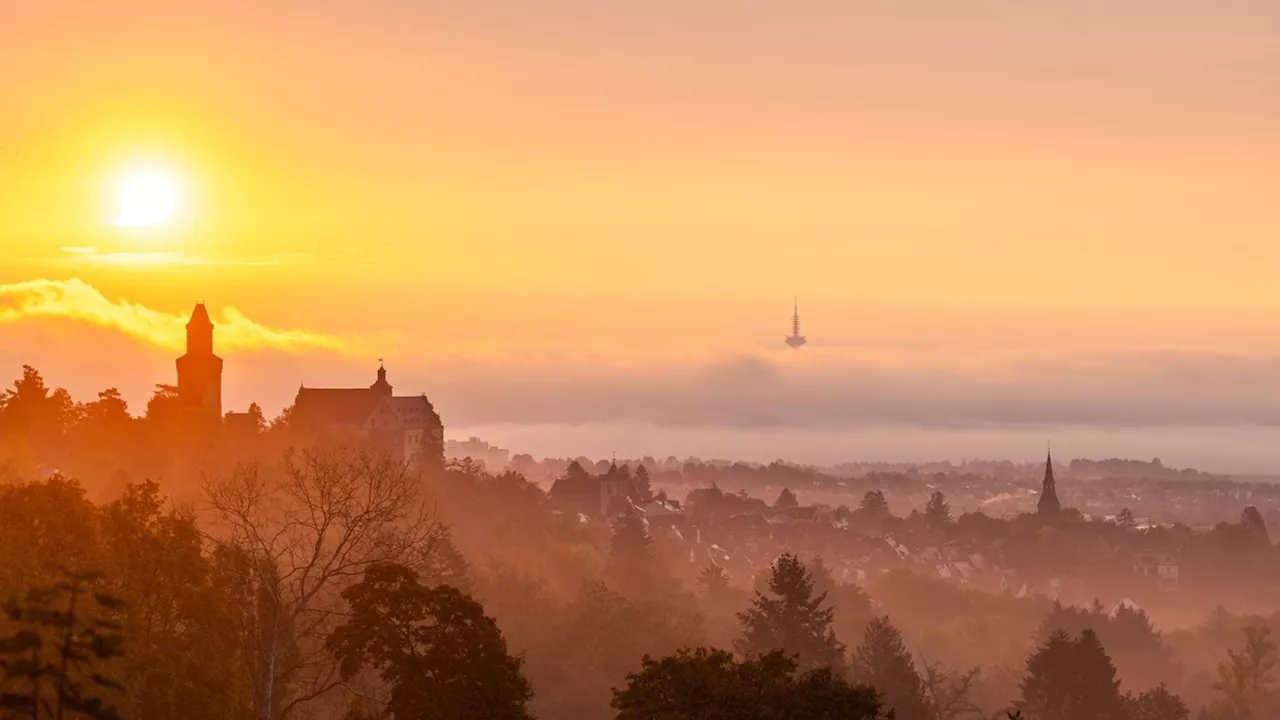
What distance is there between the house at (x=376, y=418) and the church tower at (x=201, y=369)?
24.1 feet

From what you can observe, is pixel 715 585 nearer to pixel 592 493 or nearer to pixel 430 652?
pixel 592 493

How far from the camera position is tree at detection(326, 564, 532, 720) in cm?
3994

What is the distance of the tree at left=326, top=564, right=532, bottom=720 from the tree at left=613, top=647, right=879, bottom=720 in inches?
126

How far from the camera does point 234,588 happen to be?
48000 millimetres

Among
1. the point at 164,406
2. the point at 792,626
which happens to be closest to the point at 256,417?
the point at 164,406

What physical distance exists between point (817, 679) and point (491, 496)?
312 feet

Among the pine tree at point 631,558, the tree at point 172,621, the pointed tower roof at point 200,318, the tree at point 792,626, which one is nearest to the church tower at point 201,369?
the pointed tower roof at point 200,318

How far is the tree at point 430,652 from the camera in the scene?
131 feet

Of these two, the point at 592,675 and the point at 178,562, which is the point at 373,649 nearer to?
the point at 178,562

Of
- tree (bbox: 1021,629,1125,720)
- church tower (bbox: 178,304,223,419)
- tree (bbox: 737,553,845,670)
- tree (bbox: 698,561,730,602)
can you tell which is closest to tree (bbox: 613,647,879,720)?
Result: tree (bbox: 737,553,845,670)

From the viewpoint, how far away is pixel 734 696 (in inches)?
1582

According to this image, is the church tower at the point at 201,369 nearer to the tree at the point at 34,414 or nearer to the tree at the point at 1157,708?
the tree at the point at 34,414

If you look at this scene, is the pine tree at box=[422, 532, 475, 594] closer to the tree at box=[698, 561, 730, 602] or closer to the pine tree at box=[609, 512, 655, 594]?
the pine tree at box=[609, 512, 655, 594]

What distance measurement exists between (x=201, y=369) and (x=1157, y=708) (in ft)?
252
